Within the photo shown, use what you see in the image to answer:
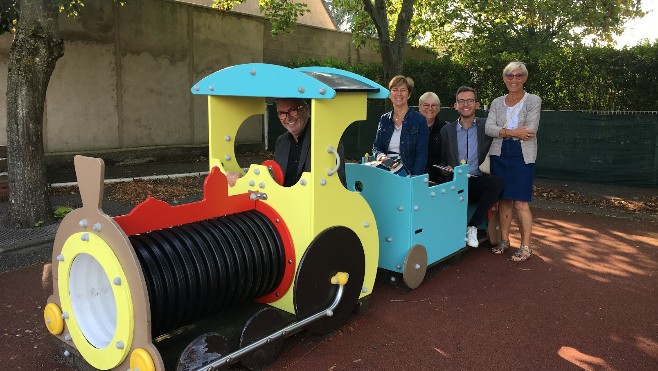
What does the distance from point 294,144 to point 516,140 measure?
2.39 metres

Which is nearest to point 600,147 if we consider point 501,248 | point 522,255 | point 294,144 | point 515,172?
point 501,248

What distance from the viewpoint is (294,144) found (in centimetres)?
396

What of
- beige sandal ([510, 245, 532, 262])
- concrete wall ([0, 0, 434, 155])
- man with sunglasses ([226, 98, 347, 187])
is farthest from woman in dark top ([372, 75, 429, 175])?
concrete wall ([0, 0, 434, 155])

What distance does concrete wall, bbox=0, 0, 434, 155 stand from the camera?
34.8 feet

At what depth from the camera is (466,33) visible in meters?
20.1

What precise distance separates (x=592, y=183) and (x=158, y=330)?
30.0 ft

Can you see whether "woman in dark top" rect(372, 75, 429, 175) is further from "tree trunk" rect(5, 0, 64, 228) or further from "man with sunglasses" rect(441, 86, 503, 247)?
"tree trunk" rect(5, 0, 64, 228)

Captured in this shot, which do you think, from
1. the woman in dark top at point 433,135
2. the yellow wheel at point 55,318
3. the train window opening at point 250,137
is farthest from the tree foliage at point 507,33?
the yellow wheel at point 55,318

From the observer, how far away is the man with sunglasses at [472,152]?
5.30 m

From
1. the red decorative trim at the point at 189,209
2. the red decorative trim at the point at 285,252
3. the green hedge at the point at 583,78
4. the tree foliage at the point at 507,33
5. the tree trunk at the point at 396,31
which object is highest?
the tree foliage at the point at 507,33

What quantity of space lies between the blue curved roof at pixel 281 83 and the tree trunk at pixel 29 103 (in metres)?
3.41

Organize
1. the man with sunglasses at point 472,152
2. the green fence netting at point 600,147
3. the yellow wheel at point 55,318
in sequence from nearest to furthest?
the yellow wheel at point 55,318, the man with sunglasses at point 472,152, the green fence netting at point 600,147

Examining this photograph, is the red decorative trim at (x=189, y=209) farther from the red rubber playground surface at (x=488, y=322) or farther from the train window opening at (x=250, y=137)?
the train window opening at (x=250, y=137)

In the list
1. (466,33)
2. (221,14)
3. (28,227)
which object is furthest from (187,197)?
(466,33)
